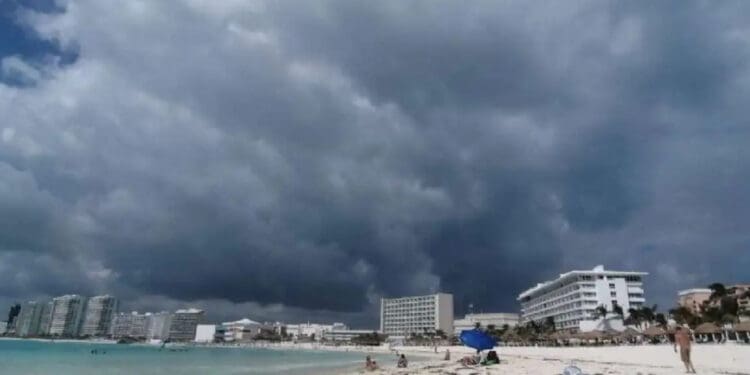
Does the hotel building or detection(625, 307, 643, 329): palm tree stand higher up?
the hotel building

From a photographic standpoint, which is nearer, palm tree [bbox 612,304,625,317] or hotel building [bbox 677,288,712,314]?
palm tree [bbox 612,304,625,317]

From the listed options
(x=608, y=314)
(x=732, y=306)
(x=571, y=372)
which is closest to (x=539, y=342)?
(x=608, y=314)

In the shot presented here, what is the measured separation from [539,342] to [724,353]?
2914 inches

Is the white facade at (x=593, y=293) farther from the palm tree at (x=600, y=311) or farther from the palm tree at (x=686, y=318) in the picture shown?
the palm tree at (x=686, y=318)

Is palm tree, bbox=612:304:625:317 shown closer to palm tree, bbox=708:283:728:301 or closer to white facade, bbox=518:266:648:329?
white facade, bbox=518:266:648:329

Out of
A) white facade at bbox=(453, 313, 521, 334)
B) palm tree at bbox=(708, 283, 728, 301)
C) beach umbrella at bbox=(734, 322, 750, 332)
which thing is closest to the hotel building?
palm tree at bbox=(708, 283, 728, 301)

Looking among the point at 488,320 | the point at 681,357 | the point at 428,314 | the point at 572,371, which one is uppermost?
the point at 428,314

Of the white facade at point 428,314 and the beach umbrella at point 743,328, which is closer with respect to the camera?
the beach umbrella at point 743,328

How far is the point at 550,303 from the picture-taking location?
129625 mm

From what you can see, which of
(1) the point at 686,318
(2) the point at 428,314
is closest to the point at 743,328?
(1) the point at 686,318

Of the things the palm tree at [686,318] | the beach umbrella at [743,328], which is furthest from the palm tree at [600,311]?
the beach umbrella at [743,328]

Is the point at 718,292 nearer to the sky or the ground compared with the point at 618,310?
nearer to the sky

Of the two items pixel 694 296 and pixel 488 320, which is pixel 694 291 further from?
pixel 488 320

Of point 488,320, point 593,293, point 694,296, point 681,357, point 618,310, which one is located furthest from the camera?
point 488,320
